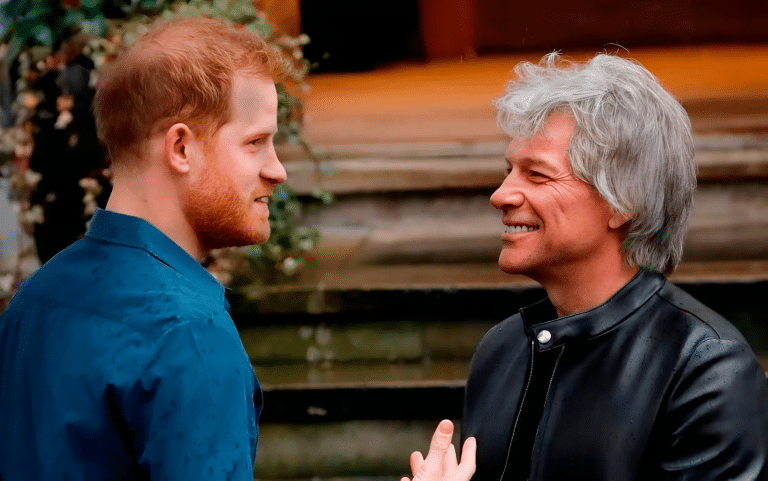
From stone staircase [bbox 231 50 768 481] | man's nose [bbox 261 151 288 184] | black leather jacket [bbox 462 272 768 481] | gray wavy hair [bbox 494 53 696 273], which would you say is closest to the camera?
man's nose [bbox 261 151 288 184]

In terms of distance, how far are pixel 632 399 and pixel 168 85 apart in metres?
0.90

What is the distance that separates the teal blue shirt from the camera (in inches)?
36.3

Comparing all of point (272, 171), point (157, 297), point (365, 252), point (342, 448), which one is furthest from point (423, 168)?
point (157, 297)

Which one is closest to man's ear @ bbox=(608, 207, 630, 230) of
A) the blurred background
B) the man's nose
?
the man's nose

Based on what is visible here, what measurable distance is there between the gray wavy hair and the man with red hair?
1.74ft

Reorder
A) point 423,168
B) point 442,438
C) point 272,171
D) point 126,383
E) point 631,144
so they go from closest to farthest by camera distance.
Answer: point 126,383
point 272,171
point 442,438
point 631,144
point 423,168

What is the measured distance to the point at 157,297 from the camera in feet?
3.21

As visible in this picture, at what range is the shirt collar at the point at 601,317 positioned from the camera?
1.44 m

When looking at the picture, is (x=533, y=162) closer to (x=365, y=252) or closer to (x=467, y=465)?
(x=467, y=465)

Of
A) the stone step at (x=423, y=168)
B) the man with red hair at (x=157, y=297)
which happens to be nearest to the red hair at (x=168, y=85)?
the man with red hair at (x=157, y=297)

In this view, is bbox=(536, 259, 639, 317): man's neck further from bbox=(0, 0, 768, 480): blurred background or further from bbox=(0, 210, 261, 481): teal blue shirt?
bbox=(0, 0, 768, 480): blurred background

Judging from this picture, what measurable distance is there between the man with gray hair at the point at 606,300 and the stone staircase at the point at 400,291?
1.25 m

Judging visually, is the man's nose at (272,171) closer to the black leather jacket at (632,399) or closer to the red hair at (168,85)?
the red hair at (168,85)

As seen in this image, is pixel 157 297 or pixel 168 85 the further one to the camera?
pixel 168 85
